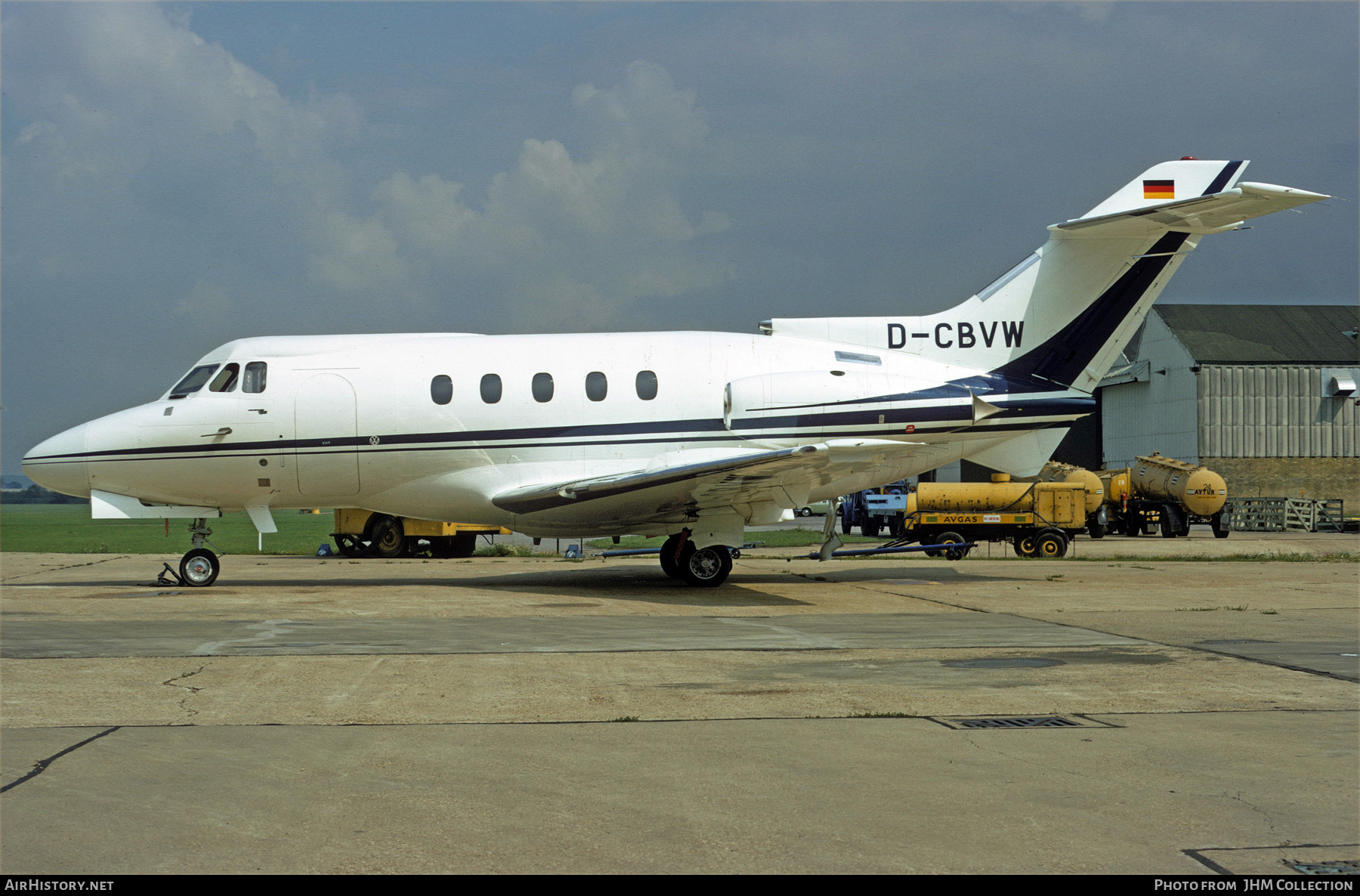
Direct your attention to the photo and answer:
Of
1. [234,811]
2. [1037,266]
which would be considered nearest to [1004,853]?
[234,811]

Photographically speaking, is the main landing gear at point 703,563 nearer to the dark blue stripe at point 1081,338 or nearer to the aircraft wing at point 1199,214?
the dark blue stripe at point 1081,338

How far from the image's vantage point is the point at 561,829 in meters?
4.89

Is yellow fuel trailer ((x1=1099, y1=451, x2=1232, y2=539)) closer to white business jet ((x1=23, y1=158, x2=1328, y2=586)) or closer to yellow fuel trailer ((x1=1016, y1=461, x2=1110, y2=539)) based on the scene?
yellow fuel trailer ((x1=1016, y1=461, x2=1110, y2=539))

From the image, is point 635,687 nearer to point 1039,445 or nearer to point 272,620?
point 272,620

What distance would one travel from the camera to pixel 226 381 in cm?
1711

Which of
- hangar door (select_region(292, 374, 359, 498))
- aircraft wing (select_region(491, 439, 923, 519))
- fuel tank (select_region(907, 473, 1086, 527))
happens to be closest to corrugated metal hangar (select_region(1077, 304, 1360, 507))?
fuel tank (select_region(907, 473, 1086, 527))

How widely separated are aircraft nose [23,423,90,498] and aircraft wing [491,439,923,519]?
21.0 ft

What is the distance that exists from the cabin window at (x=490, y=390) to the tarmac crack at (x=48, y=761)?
33.9ft

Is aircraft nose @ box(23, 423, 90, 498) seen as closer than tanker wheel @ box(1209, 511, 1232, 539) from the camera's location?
Yes

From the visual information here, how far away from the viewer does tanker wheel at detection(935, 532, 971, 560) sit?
1048 inches

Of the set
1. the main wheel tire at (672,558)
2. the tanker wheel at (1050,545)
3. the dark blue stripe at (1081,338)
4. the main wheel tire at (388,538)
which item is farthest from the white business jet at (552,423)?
the tanker wheel at (1050,545)

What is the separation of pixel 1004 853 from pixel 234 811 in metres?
3.51

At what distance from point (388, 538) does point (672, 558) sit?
12.2 m

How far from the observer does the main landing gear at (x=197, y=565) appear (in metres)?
17.4
